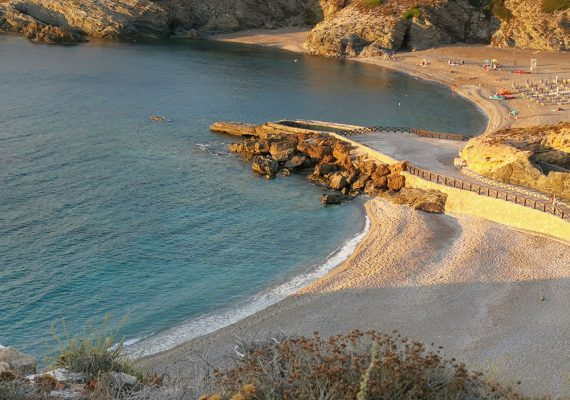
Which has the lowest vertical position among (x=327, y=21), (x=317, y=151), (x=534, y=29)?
(x=317, y=151)

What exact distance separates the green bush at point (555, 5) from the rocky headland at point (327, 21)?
43 centimetres

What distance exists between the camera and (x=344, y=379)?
13867 millimetres

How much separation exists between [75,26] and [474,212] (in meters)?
103

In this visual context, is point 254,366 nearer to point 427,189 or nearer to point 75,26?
point 427,189

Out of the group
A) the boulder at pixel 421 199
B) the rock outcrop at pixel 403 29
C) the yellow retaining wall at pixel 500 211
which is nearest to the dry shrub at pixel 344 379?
the yellow retaining wall at pixel 500 211

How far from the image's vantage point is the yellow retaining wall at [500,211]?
39312mm

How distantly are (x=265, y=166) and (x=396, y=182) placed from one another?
10459 millimetres

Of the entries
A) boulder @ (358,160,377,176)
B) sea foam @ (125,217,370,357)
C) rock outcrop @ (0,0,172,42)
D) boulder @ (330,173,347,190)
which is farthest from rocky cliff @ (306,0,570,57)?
sea foam @ (125,217,370,357)

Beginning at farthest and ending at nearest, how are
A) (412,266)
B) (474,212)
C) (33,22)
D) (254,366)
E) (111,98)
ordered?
(33,22), (111,98), (474,212), (412,266), (254,366)

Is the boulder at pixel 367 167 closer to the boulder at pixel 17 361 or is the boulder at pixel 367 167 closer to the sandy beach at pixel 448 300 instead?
the sandy beach at pixel 448 300

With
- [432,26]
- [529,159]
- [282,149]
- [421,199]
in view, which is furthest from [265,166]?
[432,26]

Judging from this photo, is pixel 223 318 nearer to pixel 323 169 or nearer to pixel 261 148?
pixel 323 169

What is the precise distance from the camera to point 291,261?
3825cm

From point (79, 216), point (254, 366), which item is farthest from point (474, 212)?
point (254, 366)
